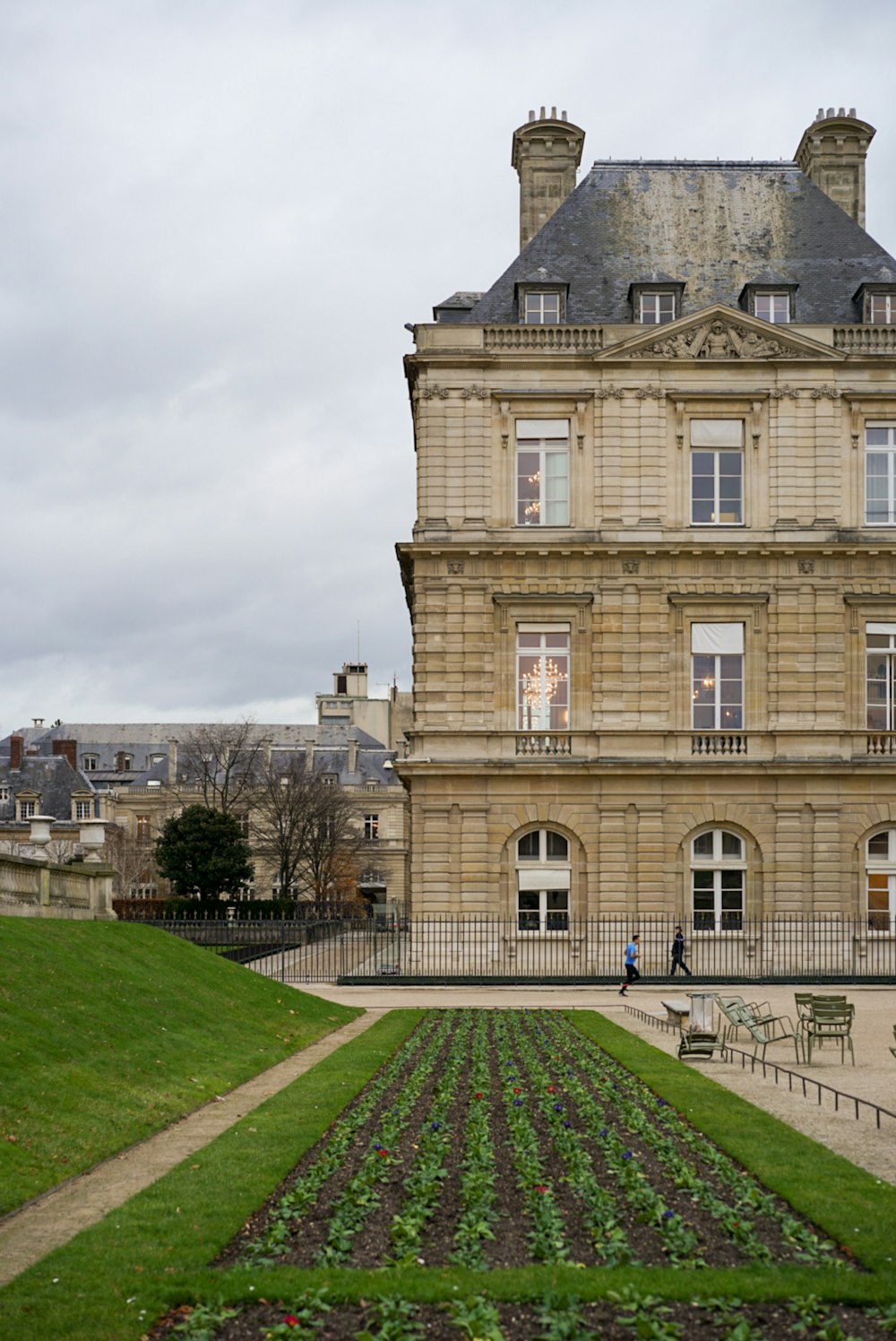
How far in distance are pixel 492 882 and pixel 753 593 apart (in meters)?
11.0

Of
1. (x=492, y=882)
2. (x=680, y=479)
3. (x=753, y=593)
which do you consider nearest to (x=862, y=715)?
(x=753, y=593)

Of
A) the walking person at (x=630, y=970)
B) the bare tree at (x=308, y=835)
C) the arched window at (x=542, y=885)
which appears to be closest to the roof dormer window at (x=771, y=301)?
the arched window at (x=542, y=885)

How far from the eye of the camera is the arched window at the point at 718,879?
4359cm

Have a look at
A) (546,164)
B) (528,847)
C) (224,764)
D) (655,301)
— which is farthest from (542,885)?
(224,764)

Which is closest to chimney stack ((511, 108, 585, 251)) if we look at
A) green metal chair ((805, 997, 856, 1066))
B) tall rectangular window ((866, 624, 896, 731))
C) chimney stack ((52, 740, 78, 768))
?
tall rectangular window ((866, 624, 896, 731))

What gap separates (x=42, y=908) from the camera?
29688 millimetres

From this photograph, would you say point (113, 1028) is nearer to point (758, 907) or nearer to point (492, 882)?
point (492, 882)

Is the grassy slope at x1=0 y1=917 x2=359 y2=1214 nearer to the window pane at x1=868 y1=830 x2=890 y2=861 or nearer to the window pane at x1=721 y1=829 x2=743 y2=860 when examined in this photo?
the window pane at x1=721 y1=829 x2=743 y2=860

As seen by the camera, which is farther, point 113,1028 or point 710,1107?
point 113,1028

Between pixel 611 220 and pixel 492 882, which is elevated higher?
pixel 611 220

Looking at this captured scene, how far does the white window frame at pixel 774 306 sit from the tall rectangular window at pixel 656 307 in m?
2.51

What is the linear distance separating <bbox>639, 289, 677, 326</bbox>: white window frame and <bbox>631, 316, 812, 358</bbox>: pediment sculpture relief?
3.65 ft

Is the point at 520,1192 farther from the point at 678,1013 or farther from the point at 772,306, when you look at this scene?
the point at 772,306

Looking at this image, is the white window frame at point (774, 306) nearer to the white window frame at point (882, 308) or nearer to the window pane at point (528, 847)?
the white window frame at point (882, 308)
